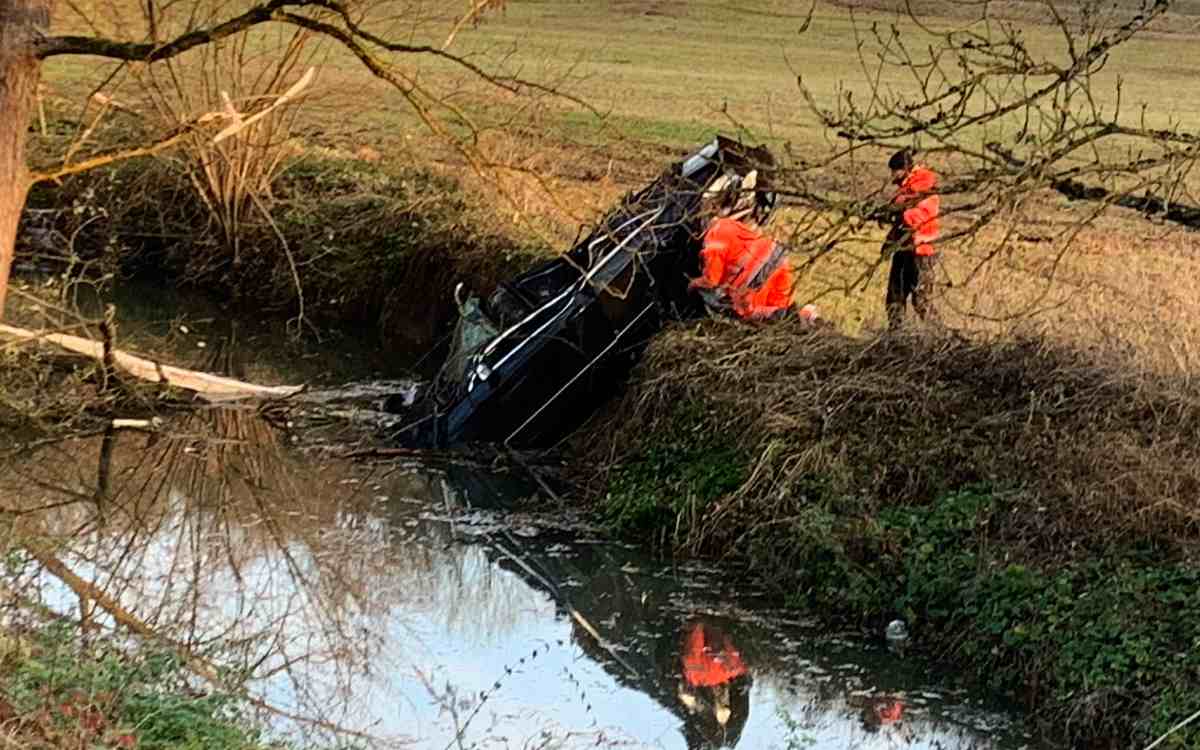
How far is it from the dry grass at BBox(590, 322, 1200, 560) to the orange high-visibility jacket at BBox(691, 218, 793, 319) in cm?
25

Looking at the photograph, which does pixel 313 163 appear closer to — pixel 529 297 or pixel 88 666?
pixel 529 297

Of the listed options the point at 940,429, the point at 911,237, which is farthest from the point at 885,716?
the point at 911,237

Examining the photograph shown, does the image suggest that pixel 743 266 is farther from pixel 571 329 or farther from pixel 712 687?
pixel 712 687

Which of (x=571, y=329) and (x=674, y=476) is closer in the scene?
(x=674, y=476)

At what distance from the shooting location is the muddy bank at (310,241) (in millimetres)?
15117

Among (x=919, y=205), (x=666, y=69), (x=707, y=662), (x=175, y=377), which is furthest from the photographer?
(x=666, y=69)

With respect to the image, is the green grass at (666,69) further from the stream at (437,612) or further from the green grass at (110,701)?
the green grass at (110,701)

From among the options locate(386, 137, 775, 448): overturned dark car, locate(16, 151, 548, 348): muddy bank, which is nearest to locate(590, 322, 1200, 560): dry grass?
locate(386, 137, 775, 448): overturned dark car

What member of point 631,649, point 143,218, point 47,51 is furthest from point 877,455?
point 143,218

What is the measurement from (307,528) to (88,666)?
13.2 ft

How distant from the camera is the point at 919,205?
7.89m

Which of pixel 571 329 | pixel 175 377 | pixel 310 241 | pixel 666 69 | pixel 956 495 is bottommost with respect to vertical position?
pixel 666 69

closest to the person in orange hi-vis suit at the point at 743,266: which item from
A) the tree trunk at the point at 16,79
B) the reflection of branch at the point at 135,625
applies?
the reflection of branch at the point at 135,625

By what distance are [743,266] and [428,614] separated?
3433mm
